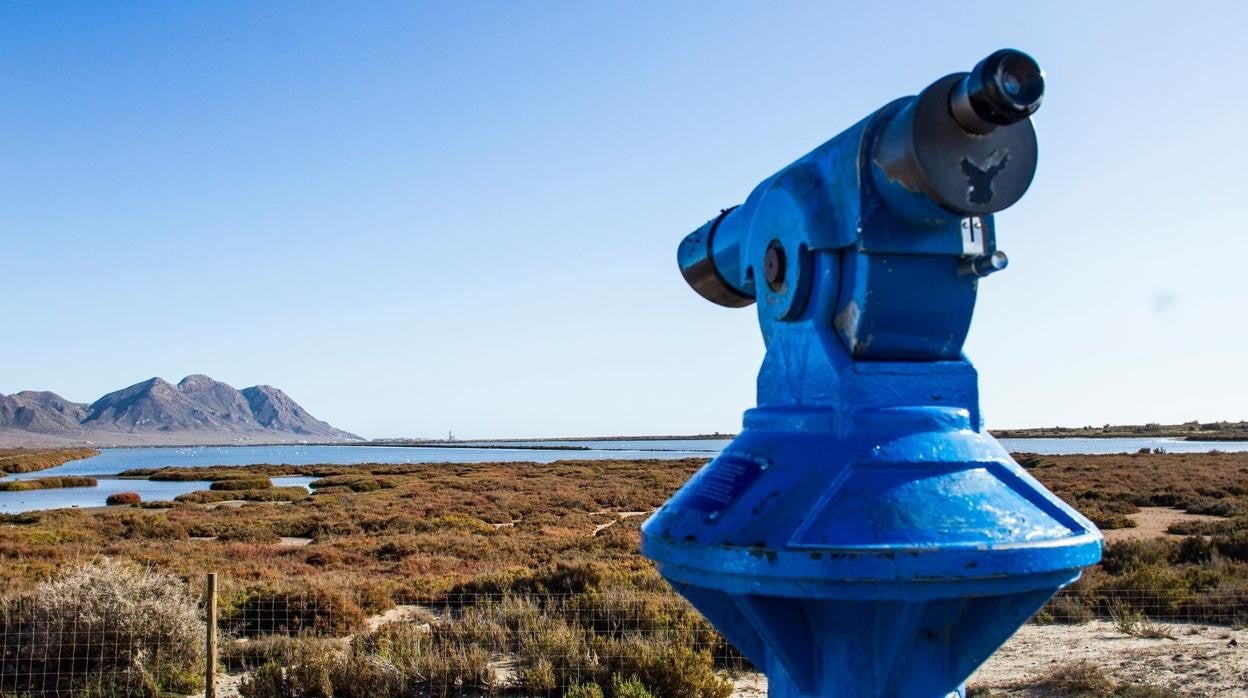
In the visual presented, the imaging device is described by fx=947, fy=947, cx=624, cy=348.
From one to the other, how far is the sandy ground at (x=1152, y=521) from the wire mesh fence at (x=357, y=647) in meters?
8.04

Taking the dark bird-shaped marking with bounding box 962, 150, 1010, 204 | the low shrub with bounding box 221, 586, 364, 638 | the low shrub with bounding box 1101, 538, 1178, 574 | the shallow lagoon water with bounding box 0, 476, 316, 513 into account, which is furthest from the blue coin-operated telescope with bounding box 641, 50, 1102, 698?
the shallow lagoon water with bounding box 0, 476, 316, 513

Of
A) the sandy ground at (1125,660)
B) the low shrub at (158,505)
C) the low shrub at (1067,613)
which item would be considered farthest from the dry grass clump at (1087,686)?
the low shrub at (158,505)

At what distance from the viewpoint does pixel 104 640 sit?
8.11 m

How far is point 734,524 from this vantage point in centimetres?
153

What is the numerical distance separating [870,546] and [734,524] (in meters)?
0.24

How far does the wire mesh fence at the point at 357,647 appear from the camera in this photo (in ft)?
24.2

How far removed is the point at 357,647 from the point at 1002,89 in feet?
26.0

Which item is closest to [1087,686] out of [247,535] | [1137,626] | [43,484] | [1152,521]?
[1137,626]

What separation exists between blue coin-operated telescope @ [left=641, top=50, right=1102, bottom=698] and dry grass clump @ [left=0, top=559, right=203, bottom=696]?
7.69 m

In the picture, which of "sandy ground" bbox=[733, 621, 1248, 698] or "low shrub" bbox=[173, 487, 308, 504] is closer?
"sandy ground" bbox=[733, 621, 1248, 698]

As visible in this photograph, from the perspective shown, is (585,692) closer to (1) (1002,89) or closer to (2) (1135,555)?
(1) (1002,89)

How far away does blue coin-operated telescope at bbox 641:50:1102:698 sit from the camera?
1.40 meters

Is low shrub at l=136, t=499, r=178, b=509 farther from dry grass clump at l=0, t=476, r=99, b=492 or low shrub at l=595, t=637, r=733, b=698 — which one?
low shrub at l=595, t=637, r=733, b=698

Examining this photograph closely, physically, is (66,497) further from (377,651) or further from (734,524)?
(734,524)
